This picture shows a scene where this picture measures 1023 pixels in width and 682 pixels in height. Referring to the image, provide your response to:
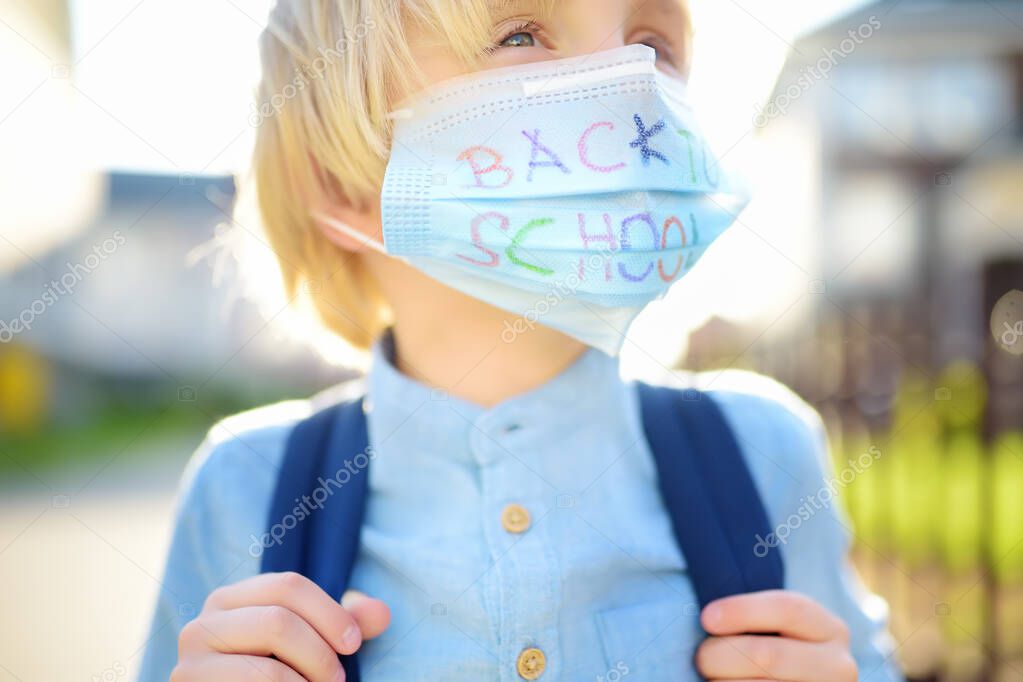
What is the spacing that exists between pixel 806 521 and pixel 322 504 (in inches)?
37.0

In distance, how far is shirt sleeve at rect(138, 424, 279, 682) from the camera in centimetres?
159

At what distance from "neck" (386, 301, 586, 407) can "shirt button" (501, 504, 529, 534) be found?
0.22 meters

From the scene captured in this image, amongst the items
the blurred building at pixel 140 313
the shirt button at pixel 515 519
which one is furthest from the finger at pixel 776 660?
the blurred building at pixel 140 313

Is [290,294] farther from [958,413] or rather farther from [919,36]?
[919,36]

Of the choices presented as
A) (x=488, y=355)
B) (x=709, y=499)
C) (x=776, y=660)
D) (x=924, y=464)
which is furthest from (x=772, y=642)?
(x=924, y=464)

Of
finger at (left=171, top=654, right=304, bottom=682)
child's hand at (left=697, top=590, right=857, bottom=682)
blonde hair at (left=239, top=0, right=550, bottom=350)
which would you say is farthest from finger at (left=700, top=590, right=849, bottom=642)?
blonde hair at (left=239, top=0, right=550, bottom=350)

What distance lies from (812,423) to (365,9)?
1.23 metres

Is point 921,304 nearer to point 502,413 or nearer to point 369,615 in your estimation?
point 502,413

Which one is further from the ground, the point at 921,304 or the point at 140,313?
the point at 921,304

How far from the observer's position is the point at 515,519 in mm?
1489

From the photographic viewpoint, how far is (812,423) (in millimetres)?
1830

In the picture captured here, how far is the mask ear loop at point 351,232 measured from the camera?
1632 millimetres

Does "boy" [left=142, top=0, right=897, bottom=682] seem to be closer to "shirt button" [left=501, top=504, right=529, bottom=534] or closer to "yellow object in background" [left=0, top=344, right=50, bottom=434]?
"shirt button" [left=501, top=504, right=529, bottom=534]

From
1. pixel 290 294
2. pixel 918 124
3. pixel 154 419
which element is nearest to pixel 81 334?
pixel 154 419
